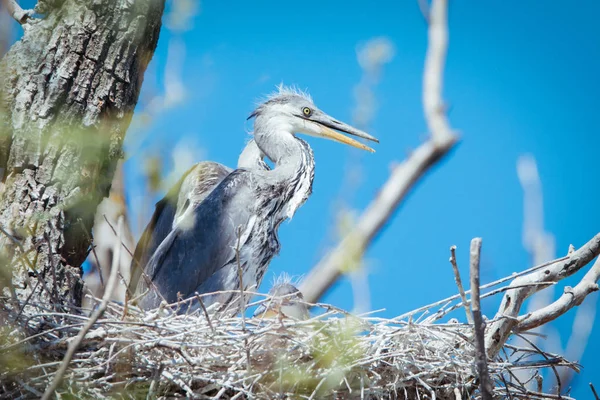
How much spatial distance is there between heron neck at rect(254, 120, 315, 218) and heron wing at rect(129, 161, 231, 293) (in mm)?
339

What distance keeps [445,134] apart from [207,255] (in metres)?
2.06

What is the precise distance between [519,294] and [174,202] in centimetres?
250

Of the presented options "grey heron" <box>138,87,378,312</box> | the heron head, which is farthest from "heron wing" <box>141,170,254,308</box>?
the heron head

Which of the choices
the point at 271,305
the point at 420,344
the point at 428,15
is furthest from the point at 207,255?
the point at 428,15

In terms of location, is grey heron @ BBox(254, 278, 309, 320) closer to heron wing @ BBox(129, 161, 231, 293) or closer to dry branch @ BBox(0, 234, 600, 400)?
dry branch @ BBox(0, 234, 600, 400)

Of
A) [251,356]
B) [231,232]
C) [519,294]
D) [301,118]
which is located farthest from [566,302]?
[301,118]

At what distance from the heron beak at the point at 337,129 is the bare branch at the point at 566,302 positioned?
2045 mm

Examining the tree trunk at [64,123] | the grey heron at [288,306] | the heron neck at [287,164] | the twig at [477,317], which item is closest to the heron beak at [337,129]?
the heron neck at [287,164]

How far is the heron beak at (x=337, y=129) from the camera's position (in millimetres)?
4520

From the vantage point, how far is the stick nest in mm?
2271

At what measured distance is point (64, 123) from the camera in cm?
283

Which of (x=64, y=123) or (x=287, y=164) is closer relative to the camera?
(x=64, y=123)

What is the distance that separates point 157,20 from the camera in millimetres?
3084

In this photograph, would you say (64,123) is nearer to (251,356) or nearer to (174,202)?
(251,356)
